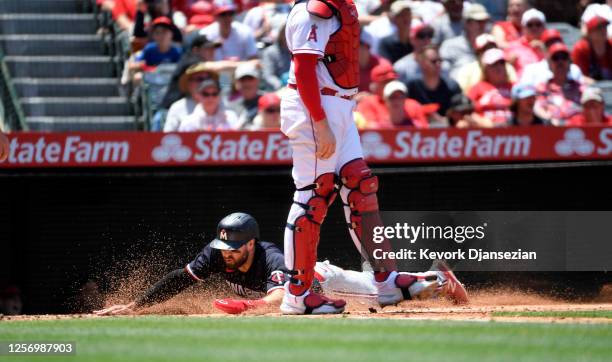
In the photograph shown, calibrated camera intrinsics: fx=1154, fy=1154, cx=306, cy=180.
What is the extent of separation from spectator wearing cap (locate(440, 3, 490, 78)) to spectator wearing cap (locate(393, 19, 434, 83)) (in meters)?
0.32

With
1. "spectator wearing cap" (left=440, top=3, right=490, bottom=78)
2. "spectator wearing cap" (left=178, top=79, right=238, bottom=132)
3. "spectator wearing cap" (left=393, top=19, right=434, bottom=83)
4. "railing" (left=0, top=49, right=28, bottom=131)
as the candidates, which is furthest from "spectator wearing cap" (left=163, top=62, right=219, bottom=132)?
"spectator wearing cap" (left=440, top=3, right=490, bottom=78)

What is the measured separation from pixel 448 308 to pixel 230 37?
533 centimetres

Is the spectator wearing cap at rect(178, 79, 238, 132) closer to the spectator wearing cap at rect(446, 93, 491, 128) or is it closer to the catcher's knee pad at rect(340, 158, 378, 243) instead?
the spectator wearing cap at rect(446, 93, 491, 128)

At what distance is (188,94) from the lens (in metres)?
11.1

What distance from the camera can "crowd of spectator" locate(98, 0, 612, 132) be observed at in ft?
35.7

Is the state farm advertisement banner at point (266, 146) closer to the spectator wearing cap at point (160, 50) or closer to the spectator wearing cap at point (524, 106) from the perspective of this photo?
the spectator wearing cap at point (524, 106)

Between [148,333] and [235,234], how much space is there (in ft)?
6.23

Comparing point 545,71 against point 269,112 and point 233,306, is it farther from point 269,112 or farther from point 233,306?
point 233,306

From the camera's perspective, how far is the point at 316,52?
21.6 ft

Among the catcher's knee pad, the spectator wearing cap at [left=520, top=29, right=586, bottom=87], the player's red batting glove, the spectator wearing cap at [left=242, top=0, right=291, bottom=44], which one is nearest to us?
the catcher's knee pad

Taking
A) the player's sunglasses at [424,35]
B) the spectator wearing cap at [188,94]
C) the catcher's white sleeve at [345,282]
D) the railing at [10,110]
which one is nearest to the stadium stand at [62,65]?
the railing at [10,110]

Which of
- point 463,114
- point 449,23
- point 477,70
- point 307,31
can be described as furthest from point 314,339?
point 449,23

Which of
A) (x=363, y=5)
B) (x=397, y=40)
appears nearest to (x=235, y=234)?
(x=397, y=40)

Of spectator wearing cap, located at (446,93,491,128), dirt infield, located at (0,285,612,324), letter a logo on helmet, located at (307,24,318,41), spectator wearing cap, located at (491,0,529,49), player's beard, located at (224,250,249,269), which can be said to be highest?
letter a logo on helmet, located at (307,24,318,41)
